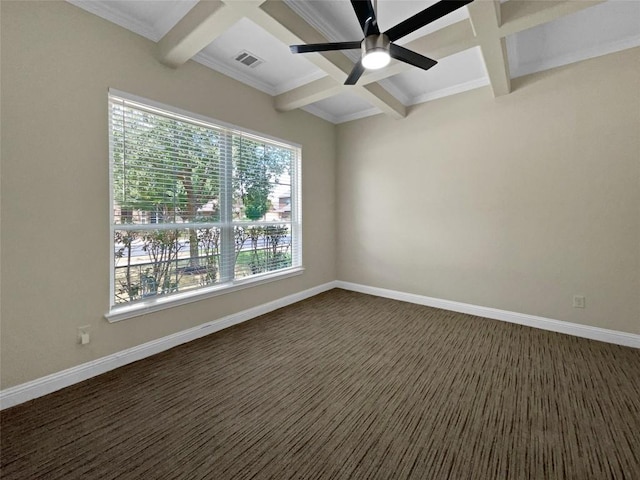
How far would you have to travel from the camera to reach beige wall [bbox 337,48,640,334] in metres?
2.73

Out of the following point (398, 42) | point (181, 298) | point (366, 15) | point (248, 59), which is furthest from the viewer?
point (248, 59)

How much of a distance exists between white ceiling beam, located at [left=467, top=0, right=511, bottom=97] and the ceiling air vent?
202 centimetres

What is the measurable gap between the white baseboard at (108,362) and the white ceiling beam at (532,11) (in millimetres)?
3684

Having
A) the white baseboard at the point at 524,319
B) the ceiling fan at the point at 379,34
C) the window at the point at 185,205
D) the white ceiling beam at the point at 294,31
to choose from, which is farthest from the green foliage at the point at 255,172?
the white baseboard at the point at 524,319

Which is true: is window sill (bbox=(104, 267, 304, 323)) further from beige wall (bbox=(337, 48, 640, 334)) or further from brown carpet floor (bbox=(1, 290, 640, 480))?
beige wall (bbox=(337, 48, 640, 334))

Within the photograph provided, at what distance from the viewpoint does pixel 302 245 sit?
14.0 feet

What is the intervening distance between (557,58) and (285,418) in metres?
4.30

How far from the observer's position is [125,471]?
4.62 ft

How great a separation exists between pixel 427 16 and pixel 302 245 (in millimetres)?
3122

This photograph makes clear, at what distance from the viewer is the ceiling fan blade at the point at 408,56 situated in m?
1.87

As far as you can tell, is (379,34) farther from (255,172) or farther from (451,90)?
(451,90)

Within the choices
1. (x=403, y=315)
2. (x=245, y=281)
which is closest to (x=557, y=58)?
(x=403, y=315)

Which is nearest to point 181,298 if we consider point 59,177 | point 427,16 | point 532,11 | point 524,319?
point 59,177

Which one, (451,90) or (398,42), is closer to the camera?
(398,42)
